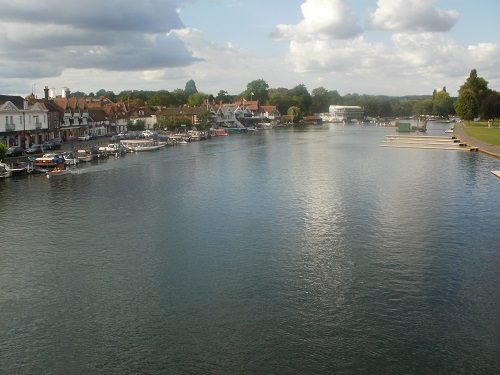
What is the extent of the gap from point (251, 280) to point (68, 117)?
207ft

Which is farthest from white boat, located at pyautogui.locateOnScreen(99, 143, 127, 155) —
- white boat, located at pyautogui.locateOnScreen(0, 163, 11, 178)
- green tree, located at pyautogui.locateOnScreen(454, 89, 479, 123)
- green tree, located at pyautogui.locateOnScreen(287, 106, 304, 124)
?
green tree, located at pyautogui.locateOnScreen(287, 106, 304, 124)

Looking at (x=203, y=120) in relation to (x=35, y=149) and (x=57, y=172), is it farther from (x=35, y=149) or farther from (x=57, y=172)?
(x=57, y=172)

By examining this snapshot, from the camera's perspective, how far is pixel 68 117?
75500 mm

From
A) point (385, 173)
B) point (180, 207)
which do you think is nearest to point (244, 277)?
point (180, 207)

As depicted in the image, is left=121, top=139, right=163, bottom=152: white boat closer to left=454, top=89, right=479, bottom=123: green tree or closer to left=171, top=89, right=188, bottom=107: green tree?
left=454, top=89, right=479, bottom=123: green tree

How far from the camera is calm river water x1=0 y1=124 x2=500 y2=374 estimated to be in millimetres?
14539

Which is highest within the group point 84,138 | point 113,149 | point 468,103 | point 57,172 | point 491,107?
point 468,103

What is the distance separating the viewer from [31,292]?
1886 cm

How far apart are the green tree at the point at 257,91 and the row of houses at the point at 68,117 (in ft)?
175

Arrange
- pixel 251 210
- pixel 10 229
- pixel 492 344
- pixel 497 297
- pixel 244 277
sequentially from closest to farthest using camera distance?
pixel 492 344 → pixel 497 297 → pixel 244 277 → pixel 10 229 → pixel 251 210

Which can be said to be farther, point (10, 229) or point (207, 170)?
point (207, 170)

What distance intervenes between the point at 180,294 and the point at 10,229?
13.7 metres

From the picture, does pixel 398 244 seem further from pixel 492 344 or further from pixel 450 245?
pixel 492 344

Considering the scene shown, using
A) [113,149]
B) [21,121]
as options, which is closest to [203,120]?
[113,149]
